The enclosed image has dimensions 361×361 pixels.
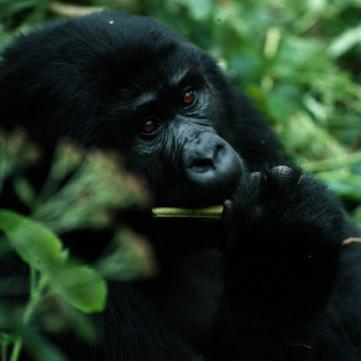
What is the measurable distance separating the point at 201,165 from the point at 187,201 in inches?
6.4

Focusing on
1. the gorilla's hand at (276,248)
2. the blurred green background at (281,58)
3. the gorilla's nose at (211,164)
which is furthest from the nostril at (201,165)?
the blurred green background at (281,58)

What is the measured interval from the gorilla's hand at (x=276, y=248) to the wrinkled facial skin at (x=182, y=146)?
0.34 feet

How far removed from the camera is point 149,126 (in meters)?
3.32

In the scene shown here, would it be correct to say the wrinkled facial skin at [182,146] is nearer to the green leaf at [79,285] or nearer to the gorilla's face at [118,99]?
the gorilla's face at [118,99]

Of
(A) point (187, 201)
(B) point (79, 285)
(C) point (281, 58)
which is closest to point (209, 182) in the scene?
(A) point (187, 201)

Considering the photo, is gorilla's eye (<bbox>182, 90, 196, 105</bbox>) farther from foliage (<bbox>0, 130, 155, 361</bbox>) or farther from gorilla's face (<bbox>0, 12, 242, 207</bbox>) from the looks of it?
foliage (<bbox>0, 130, 155, 361</bbox>)

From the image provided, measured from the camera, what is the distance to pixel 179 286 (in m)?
3.46

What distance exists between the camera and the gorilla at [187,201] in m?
3.02

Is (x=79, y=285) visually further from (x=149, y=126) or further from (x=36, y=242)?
(x=149, y=126)

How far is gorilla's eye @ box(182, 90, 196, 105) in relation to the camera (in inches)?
133

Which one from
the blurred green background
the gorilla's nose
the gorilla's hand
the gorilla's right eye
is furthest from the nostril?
the blurred green background

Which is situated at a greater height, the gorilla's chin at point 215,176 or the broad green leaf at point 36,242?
the broad green leaf at point 36,242

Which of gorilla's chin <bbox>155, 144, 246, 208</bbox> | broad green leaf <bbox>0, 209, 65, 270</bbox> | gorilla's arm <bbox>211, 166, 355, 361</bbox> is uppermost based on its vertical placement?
broad green leaf <bbox>0, 209, 65, 270</bbox>

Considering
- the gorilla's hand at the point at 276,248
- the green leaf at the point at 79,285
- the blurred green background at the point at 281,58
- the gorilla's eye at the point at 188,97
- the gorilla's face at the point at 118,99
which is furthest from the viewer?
the blurred green background at the point at 281,58
